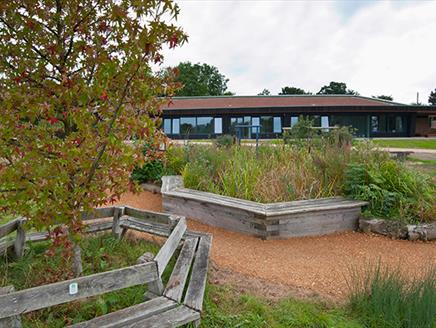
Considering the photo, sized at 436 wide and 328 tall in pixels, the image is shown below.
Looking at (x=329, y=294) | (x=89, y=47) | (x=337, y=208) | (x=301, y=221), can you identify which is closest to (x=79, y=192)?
(x=89, y=47)

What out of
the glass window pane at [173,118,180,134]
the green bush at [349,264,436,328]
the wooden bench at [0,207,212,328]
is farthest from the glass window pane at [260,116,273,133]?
the green bush at [349,264,436,328]

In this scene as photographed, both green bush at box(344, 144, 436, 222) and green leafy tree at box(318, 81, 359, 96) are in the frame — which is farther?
green leafy tree at box(318, 81, 359, 96)

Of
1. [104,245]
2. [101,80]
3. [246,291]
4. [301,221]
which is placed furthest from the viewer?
[301,221]

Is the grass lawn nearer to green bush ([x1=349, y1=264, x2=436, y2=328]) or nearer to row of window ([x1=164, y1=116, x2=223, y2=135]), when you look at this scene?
green bush ([x1=349, y1=264, x2=436, y2=328])

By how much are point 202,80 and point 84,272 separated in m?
65.5

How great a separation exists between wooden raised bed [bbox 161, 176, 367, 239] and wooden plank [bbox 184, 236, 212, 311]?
50.4 inches

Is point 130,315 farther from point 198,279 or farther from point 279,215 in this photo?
point 279,215

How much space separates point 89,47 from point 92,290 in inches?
70.8

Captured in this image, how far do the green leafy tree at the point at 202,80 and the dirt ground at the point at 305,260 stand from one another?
5649 centimetres

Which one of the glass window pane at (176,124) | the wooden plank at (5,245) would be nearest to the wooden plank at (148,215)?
the wooden plank at (5,245)

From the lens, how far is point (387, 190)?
5.43m

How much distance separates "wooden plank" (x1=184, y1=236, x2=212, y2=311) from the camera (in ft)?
8.62

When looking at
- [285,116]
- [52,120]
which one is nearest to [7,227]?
[52,120]

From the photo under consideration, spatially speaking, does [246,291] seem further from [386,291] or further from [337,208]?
[337,208]
